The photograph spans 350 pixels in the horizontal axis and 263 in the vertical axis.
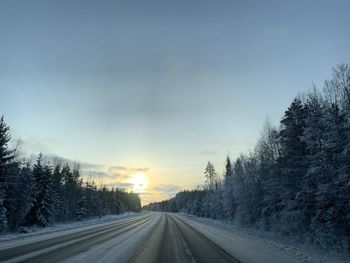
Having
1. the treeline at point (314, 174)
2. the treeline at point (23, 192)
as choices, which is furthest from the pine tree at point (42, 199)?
the treeline at point (314, 174)

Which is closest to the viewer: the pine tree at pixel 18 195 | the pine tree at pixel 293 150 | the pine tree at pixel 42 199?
the pine tree at pixel 293 150

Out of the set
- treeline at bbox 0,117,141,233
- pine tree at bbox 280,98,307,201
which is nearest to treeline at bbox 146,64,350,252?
pine tree at bbox 280,98,307,201

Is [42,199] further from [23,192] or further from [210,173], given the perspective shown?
[210,173]

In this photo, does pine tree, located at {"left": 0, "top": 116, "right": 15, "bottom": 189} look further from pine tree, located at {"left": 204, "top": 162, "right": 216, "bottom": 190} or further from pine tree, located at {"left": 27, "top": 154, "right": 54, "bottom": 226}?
pine tree, located at {"left": 204, "top": 162, "right": 216, "bottom": 190}

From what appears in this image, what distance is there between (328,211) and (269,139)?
25760mm

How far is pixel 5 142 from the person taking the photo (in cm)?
3438

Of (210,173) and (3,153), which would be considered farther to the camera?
(210,173)

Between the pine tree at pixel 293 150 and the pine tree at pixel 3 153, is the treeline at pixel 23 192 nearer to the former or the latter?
the pine tree at pixel 3 153

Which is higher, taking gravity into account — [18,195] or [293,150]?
[293,150]

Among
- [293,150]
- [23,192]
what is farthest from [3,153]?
[293,150]

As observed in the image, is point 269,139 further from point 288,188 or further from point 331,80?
point 331,80

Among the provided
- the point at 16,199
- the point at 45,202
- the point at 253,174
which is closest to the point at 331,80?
the point at 253,174

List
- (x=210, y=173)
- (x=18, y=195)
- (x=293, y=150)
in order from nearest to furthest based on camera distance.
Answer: (x=293, y=150)
(x=18, y=195)
(x=210, y=173)

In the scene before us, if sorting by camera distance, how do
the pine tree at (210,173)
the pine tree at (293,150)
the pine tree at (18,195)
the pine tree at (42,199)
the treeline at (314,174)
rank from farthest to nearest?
the pine tree at (210,173) → the pine tree at (42,199) → the pine tree at (18,195) → the pine tree at (293,150) → the treeline at (314,174)
